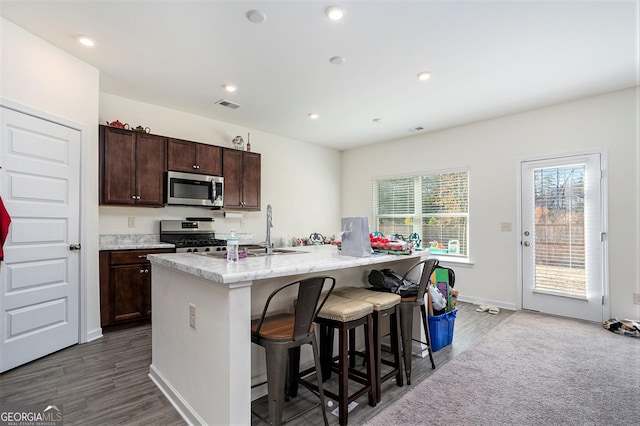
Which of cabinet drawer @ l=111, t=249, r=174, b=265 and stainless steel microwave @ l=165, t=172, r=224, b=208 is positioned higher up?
stainless steel microwave @ l=165, t=172, r=224, b=208

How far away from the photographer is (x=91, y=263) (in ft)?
10.3

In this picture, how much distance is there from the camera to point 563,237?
402 centimetres

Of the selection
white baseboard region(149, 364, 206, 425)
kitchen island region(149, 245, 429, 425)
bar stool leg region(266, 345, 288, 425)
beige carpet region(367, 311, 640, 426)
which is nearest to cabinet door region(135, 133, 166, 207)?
kitchen island region(149, 245, 429, 425)

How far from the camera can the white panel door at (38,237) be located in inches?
99.1

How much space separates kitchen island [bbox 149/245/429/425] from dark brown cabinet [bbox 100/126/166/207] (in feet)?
5.92

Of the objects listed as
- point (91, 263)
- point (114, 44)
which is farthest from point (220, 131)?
point (91, 263)

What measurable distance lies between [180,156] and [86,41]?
1628 millimetres

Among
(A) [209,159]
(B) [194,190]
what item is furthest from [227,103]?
(B) [194,190]

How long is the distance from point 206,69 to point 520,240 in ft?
14.7

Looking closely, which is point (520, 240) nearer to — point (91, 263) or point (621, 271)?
point (621, 271)

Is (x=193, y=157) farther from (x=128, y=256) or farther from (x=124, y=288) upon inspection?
(x=124, y=288)

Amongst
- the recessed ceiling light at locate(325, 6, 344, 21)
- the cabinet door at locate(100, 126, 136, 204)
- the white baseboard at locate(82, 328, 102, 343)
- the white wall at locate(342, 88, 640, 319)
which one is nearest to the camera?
the recessed ceiling light at locate(325, 6, 344, 21)

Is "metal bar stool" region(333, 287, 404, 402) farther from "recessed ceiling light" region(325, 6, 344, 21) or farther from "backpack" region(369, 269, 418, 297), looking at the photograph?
"recessed ceiling light" region(325, 6, 344, 21)

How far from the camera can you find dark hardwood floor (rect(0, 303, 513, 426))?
1.92 metres
